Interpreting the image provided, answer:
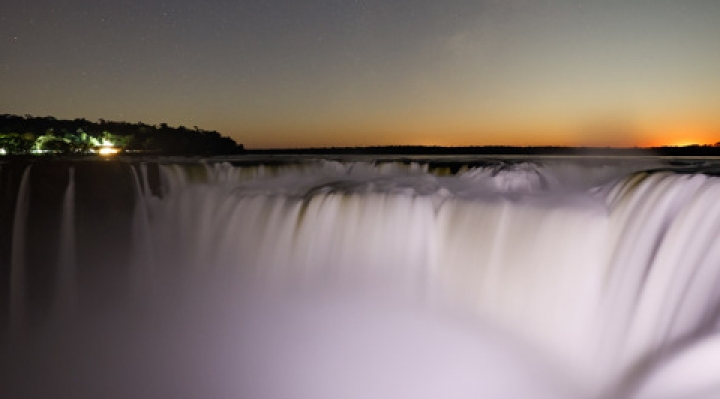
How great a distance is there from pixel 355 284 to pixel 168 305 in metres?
3.98

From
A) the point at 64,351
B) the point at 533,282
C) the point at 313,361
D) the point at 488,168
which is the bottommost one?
the point at 64,351

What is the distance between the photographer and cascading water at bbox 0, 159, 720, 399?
5438 millimetres

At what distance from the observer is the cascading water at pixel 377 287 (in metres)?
5.44

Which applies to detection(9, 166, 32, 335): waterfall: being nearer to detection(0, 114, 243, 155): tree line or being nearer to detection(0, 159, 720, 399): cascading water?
detection(0, 159, 720, 399): cascading water

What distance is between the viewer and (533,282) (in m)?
7.40

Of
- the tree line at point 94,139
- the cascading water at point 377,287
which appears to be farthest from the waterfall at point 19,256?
the tree line at point 94,139

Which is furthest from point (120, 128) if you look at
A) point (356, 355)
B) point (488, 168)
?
point (356, 355)

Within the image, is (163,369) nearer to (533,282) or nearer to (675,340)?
(533,282)

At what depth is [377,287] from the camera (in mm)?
9523

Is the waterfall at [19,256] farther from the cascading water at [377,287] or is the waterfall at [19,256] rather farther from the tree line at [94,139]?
the tree line at [94,139]

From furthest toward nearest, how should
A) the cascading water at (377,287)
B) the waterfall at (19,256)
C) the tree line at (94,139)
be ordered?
the tree line at (94,139) < the waterfall at (19,256) < the cascading water at (377,287)

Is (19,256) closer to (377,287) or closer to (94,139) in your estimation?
(377,287)

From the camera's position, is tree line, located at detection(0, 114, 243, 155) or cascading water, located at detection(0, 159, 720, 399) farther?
tree line, located at detection(0, 114, 243, 155)

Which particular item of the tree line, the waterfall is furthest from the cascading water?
the tree line
